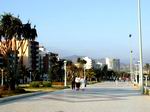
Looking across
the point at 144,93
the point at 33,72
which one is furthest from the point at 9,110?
the point at 33,72

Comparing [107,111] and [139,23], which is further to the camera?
[139,23]

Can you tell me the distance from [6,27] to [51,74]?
Answer: 9852 centimetres

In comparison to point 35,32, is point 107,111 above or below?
below

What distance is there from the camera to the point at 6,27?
41375 mm

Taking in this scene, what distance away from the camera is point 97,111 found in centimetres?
1795

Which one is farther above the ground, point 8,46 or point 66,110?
point 8,46

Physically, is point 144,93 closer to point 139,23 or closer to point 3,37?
point 139,23

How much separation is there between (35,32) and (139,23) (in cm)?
1258

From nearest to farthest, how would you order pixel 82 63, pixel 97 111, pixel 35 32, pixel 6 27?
pixel 97 111
pixel 6 27
pixel 35 32
pixel 82 63

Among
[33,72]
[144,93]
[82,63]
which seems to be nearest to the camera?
[144,93]

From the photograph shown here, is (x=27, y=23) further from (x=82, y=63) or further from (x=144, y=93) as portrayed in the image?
(x=82, y=63)

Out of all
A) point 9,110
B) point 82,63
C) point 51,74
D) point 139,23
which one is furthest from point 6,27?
point 82,63

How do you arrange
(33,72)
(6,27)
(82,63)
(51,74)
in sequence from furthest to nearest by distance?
1. (33,72)
2. (82,63)
3. (51,74)
4. (6,27)

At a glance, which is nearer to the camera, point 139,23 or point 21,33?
point 139,23
